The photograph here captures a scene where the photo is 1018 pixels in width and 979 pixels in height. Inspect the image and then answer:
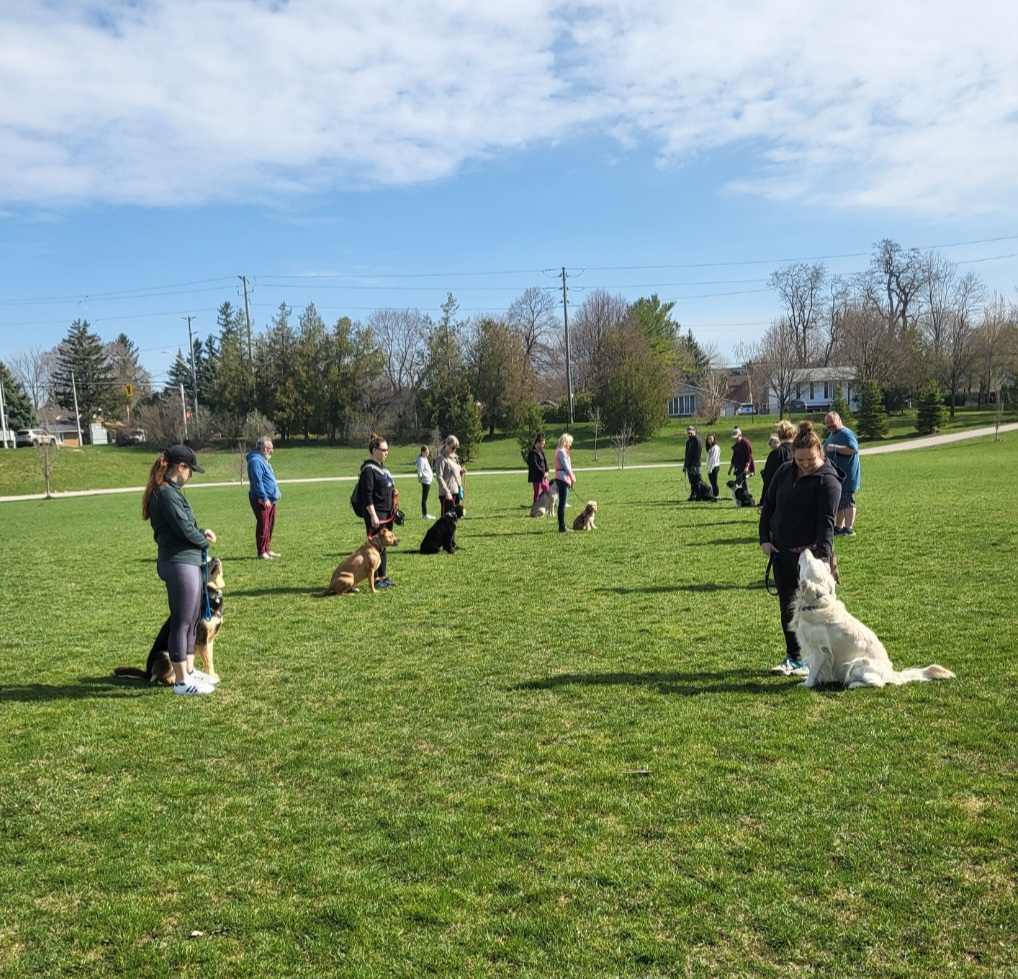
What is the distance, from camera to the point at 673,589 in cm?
1019

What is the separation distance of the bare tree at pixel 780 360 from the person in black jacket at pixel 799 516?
66.6 metres

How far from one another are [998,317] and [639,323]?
105 feet

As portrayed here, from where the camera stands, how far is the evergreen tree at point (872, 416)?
51906 mm

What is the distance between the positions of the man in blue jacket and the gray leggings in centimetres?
635

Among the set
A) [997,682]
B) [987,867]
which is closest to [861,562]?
[997,682]

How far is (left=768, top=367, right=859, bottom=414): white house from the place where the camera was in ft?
259

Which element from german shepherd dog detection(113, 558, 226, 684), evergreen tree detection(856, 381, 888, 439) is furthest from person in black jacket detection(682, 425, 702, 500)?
evergreen tree detection(856, 381, 888, 439)

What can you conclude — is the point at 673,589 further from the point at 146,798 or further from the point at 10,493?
the point at 10,493

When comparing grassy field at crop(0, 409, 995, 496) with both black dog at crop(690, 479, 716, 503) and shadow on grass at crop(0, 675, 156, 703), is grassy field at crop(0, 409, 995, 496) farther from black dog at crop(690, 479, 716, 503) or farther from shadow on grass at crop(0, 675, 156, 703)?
shadow on grass at crop(0, 675, 156, 703)

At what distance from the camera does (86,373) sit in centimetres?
8544

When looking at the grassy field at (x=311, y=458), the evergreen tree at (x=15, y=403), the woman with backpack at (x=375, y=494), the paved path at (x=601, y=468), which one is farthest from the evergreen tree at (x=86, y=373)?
the woman with backpack at (x=375, y=494)

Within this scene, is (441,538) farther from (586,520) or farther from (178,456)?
(178,456)

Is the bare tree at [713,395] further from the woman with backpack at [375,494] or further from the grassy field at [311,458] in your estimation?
the woman with backpack at [375,494]

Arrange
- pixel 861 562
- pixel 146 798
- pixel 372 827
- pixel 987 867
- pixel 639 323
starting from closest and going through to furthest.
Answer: pixel 987 867
pixel 372 827
pixel 146 798
pixel 861 562
pixel 639 323
